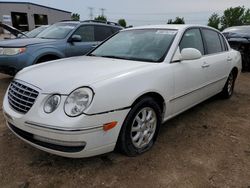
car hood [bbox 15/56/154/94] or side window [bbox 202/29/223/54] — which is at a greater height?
side window [bbox 202/29/223/54]

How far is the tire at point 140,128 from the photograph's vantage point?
108 inches

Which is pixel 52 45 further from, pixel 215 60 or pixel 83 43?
pixel 215 60

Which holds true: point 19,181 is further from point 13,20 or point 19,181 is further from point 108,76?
point 13,20

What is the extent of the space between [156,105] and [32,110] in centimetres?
139

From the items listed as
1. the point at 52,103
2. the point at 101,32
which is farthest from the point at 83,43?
the point at 52,103

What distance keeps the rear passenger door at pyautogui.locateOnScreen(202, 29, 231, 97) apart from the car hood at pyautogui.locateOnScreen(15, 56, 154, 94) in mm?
1537

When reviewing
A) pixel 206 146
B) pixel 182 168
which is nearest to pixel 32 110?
pixel 182 168

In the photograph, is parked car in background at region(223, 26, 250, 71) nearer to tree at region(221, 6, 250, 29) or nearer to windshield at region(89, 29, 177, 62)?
windshield at region(89, 29, 177, 62)

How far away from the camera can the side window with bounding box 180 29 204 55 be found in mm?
3724

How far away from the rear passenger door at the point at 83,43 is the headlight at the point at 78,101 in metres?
4.10

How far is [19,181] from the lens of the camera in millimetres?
2523

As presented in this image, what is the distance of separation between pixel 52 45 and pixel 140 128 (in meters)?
3.91

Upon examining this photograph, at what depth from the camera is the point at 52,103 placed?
2469 millimetres

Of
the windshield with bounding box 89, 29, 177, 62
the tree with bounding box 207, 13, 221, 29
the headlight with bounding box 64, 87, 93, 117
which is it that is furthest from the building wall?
the headlight with bounding box 64, 87, 93, 117
